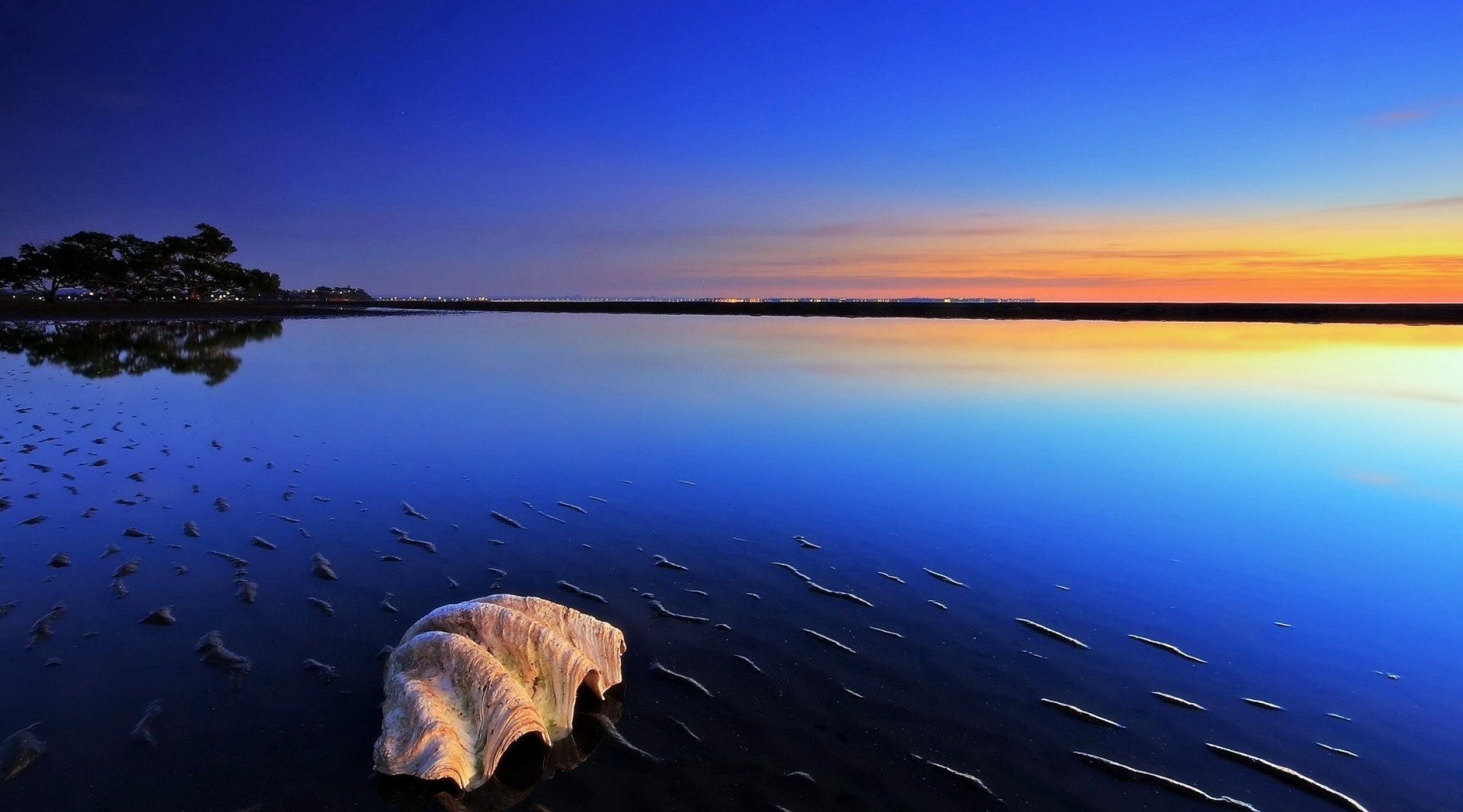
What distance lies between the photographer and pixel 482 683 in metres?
5.14

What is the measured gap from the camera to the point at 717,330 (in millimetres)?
68438

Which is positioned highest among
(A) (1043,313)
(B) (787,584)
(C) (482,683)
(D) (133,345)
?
(A) (1043,313)

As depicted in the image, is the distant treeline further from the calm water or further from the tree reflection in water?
the calm water

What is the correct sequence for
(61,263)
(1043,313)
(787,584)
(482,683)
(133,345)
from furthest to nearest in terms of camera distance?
1. (1043,313)
2. (61,263)
3. (133,345)
4. (787,584)
5. (482,683)

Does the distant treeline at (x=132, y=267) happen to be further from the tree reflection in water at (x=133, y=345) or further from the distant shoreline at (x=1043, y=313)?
the tree reflection in water at (x=133, y=345)

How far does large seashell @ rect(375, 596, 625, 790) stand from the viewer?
484 cm

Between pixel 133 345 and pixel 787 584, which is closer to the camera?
pixel 787 584

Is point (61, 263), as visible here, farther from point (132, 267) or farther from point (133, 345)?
point (133, 345)

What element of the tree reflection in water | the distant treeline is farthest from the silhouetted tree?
the tree reflection in water

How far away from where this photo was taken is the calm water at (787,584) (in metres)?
5.09

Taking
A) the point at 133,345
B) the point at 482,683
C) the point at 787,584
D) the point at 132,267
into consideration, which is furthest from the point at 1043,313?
the point at 132,267

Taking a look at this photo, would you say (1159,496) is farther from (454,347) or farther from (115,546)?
(454,347)

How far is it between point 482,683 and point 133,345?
4769 cm

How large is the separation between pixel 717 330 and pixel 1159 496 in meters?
57.1
